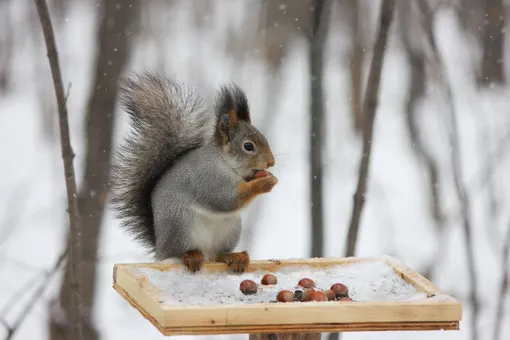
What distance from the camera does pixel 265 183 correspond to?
2309mm

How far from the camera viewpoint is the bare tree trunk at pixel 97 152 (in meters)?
3.28

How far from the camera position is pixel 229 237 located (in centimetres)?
251

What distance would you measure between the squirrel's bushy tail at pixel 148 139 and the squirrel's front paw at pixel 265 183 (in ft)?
1.16

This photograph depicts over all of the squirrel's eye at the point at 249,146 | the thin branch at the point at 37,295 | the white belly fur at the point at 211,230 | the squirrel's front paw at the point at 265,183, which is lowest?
the thin branch at the point at 37,295

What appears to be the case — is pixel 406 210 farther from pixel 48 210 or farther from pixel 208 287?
pixel 208 287

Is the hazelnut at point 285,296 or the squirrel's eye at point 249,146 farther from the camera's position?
the squirrel's eye at point 249,146

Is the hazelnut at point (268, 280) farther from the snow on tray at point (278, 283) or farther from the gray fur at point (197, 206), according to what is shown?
the gray fur at point (197, 206)

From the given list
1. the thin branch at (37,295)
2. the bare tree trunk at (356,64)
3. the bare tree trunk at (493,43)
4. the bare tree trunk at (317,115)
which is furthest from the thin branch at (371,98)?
the bare tree trunk at (493,43)

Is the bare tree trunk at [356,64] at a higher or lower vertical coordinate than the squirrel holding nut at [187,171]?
higher

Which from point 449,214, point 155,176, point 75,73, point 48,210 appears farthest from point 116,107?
point 449,214

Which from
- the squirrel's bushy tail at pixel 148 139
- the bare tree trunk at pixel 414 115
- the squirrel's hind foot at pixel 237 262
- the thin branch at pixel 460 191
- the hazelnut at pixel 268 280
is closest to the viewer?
the hazelnut at pixel 268 280

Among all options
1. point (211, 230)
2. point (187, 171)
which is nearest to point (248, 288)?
point (211, 230)

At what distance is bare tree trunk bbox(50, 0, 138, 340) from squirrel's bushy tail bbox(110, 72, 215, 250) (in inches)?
→ 25.8

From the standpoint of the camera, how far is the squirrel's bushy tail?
101 inches
